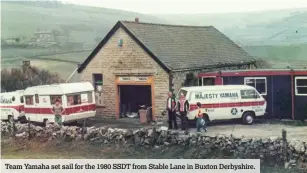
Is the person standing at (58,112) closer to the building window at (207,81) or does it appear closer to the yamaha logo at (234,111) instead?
the building window at (207,81)

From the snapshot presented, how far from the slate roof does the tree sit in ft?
19.5

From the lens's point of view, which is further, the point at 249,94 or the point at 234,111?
the point at 249,94

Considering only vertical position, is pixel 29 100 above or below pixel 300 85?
below

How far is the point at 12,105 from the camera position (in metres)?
22.4

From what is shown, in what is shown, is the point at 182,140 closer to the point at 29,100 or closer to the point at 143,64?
the point at 143,64

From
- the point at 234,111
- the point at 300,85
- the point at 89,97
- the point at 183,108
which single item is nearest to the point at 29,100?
the point at 89,97

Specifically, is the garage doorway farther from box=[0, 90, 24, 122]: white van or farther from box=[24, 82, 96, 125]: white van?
box=[0, 90, 24, 122]: white van

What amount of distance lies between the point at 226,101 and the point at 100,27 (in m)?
18.4

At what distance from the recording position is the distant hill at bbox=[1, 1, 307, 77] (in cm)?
2516

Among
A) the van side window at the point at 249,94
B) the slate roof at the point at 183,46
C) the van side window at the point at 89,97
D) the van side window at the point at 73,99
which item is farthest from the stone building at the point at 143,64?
the van side window at the point at 249,94

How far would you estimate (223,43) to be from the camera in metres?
26.0

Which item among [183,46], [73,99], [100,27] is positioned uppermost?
[100,27]

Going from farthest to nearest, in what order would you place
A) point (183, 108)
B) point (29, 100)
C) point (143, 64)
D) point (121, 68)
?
point (121, 68) < point (29, 100) < point (143, 64) < point (183, 108)

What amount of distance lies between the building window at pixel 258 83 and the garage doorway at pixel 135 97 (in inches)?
196
